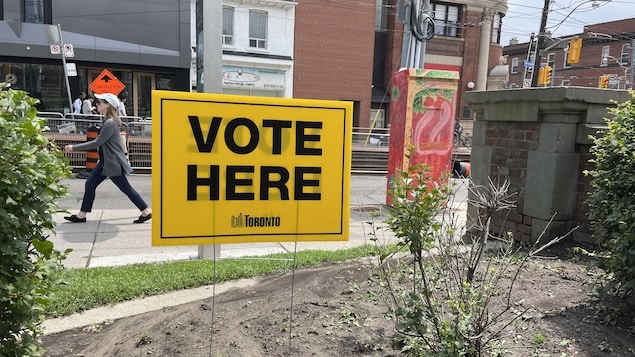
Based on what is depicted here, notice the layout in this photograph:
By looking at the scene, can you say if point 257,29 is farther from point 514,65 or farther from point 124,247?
point 514,65

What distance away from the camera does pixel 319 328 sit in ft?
10.3

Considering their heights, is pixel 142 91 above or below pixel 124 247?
above

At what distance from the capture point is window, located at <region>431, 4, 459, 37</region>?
3225 cm

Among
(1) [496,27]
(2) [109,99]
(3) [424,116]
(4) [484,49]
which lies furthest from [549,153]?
(1) [496,27]

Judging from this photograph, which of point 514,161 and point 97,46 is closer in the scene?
point 514,161

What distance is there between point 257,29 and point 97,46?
8.74 meters

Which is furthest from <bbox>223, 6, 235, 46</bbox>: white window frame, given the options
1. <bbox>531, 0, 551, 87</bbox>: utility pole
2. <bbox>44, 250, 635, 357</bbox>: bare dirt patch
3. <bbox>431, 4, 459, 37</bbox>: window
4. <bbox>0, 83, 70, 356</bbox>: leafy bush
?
<bbox>0, 83, 70, 356</bbox>: leafy bush

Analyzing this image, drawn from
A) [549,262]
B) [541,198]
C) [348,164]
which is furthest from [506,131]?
[348,164]

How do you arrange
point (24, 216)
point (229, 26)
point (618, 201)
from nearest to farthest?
point (24, 216), point (618, 201), point (229, 26)

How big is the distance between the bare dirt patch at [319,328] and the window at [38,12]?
21927 mm

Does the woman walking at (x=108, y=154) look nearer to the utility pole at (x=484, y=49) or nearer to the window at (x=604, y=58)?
the utility pole at (x=484, y=49)

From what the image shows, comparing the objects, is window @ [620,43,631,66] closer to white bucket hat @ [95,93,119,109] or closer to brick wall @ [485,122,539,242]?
brick wall @ [485,122,539,242]

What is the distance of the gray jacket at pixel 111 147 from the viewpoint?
257 inches

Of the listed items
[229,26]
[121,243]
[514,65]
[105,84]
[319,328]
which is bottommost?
[121,243]
